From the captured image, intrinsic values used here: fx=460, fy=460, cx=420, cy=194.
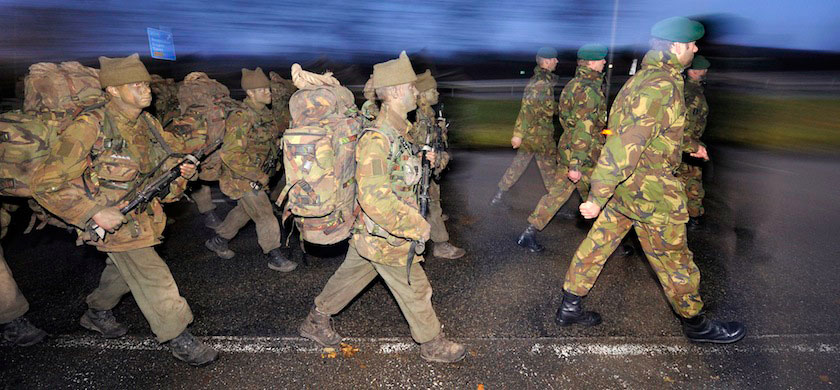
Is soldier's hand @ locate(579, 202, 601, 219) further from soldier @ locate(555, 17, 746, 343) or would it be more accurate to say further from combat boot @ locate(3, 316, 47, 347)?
combat boot @ locate(3, 316, 47, 347)

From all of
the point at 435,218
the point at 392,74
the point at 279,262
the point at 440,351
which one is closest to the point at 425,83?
the point at 435,218

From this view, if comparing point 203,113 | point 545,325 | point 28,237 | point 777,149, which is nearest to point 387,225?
point 545,325

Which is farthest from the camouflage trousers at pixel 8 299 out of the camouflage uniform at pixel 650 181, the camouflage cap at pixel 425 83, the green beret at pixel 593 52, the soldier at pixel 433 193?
the green beret at pixel 593 52

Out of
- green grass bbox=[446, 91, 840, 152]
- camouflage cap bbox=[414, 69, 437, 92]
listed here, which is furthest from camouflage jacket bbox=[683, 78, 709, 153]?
green grass bbox=[446, 91, 840, 152]

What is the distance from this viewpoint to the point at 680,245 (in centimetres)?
289

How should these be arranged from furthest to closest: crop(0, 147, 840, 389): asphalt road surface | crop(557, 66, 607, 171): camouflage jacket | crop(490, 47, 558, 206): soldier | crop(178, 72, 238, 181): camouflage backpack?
crop(490, 47, 558, 206): soldier → crop(178, 72, 238, 181): camouflage backpack → crop(557, 66, 607, 171): camouflage jacket → crop(0, 147, 840, 389): asphalt road surface

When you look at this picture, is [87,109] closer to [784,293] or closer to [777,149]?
[784,293]

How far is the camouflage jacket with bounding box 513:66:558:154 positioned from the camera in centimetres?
538

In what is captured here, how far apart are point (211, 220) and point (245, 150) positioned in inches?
63.1

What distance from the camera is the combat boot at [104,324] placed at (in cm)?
334

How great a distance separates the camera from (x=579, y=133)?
4281 mm

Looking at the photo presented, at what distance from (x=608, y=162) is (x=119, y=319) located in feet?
12.3

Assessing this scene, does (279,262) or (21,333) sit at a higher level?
(21,333)

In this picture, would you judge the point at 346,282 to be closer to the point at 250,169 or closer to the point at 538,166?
the point at 250,169
